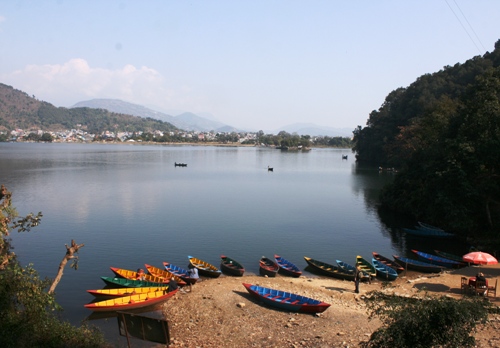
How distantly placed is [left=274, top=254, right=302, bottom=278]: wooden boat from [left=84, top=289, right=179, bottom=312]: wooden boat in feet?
27.0

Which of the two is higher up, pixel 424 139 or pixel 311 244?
pixel 424 139

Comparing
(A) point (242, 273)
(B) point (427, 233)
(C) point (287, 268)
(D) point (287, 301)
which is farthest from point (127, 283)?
(B) point (427, 233)

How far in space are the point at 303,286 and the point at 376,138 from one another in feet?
280

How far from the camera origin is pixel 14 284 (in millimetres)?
13109

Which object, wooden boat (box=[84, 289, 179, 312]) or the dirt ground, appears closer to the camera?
the dirt ground

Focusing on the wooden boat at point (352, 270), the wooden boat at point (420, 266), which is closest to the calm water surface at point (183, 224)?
the wooden boat at point (352, 270)

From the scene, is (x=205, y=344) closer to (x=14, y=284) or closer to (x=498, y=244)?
(x=14, y=284)

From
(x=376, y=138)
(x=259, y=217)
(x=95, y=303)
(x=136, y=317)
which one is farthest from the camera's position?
(x=376, y=138)

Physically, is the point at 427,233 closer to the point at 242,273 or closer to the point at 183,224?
the point at 242,273

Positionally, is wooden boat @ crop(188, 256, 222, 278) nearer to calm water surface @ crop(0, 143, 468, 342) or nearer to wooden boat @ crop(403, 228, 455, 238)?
calm water surface @ crop(0, 143, 468, 342)

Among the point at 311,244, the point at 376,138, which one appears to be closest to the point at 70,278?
the point at 311,244

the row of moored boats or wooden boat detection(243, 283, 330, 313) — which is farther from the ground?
wooden boat detection(243, 283, 330, 313)

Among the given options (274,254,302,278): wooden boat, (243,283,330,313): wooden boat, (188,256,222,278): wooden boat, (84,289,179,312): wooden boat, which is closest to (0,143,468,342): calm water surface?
(84,289,179,312): wooden boat

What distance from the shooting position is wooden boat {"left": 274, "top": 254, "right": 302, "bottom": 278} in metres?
25.4
